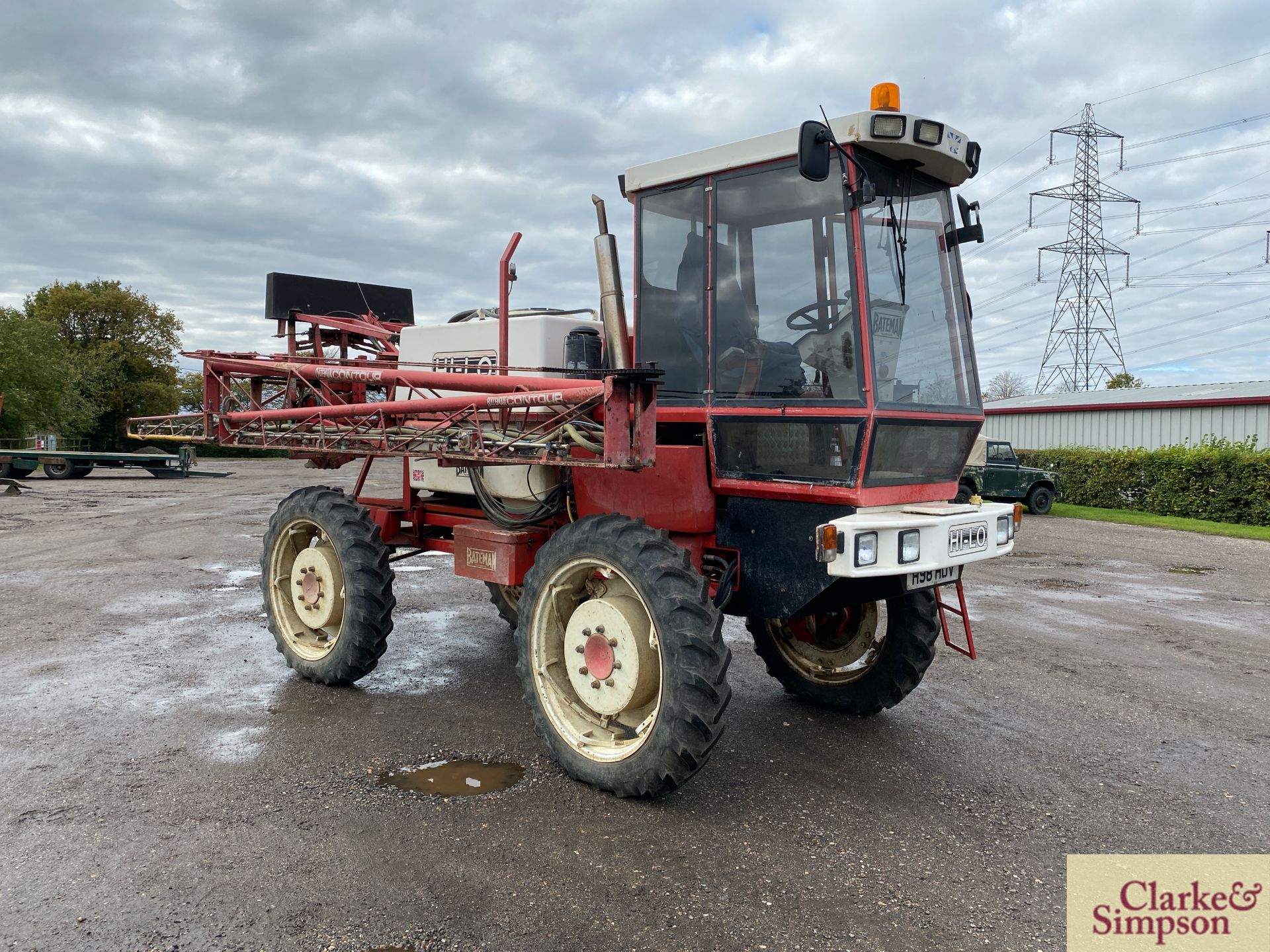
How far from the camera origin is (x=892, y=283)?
3.92m

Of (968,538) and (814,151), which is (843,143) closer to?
(814,151)

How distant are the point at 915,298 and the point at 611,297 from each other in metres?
1.47

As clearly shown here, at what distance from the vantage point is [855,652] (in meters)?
5.11

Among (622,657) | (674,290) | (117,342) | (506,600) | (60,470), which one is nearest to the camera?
(622,657)

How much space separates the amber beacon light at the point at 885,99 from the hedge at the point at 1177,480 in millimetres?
17115

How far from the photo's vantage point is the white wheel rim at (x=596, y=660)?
3.80 meters

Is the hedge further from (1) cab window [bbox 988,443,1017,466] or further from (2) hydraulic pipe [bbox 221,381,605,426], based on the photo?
(2) hydraulic pipe [bbox 221,381,605,426]

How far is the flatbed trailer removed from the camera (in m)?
23.8

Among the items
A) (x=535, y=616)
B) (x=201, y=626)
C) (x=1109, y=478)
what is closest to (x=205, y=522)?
(x=201, y=626)

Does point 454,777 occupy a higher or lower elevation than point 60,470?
lower

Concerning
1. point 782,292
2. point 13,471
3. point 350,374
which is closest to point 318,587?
point 350,374

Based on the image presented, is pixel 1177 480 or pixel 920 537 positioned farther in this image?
pixel 1177 480

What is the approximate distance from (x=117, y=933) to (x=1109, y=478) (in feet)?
71.4

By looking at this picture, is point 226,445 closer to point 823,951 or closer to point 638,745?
point 638,745
